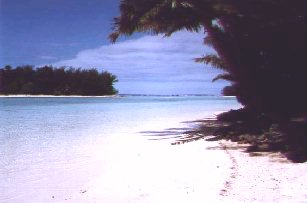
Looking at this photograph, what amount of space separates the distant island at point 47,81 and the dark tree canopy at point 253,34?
73749 millimetres

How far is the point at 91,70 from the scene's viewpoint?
8694 centimetres

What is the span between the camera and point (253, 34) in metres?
8.66

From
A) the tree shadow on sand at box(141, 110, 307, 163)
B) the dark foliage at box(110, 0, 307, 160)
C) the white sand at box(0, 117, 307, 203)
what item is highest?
the dark foliage at box(110, 0, 307, 160)

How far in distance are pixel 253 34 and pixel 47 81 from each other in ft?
252

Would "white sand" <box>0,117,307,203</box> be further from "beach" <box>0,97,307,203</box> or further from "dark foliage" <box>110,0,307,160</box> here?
"dark foliage" <box>110,0,307,160</box>

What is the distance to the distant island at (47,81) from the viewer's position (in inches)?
3209

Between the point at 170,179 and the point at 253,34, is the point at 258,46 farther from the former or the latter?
the point at 170,179

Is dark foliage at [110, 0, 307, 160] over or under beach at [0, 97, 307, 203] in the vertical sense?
over

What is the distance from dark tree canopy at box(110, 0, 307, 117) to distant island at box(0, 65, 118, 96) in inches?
2903

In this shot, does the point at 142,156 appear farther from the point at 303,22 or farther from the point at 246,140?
the point at 303,22

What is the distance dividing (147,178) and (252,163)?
6.15 feet

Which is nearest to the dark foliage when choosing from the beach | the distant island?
the beach

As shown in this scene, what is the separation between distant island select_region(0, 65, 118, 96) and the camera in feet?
267

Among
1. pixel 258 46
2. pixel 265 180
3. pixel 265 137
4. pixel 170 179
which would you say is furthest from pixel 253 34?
pixel 170 179
